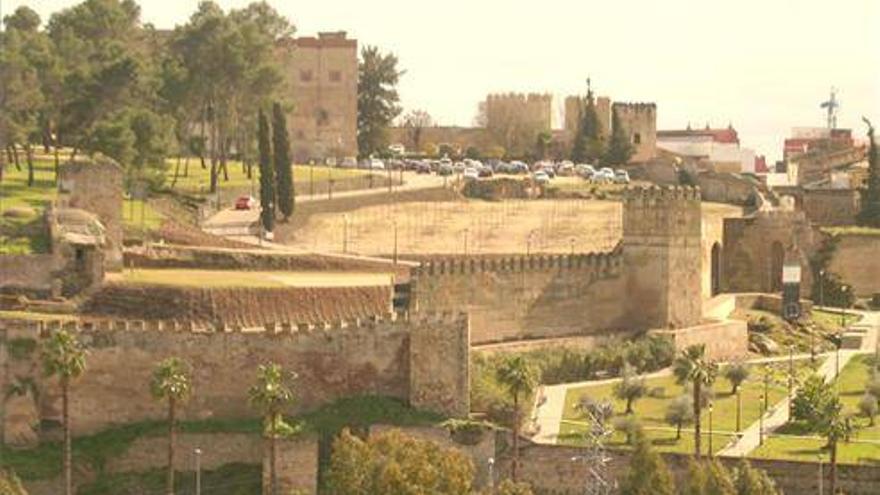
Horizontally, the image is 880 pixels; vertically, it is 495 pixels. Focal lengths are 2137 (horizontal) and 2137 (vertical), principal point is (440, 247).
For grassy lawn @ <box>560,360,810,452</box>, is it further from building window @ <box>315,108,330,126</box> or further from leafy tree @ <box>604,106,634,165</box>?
building window @ <box>315,108,330,126</box>

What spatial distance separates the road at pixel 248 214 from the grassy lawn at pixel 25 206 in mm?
5027

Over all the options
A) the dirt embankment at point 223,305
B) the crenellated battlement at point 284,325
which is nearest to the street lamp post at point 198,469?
the crenellated battlement at point 284,325

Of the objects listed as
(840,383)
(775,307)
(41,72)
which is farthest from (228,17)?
(840,383)

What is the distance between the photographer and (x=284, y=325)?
46.8 m

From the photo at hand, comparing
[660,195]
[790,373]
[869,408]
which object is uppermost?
[660,195]

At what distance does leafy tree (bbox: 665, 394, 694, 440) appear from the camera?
4656cm

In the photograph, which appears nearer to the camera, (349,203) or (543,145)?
(349,203)

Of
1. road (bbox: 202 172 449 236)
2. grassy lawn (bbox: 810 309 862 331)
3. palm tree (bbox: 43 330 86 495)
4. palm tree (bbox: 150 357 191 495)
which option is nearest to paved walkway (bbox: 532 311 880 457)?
grassy lawn (bbox: 810 309 862 331)

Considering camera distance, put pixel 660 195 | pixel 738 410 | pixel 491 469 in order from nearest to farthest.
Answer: pixel 491 469
pixel 738 410
pixel 660 195

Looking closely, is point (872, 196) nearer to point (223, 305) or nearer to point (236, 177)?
point (236, 177)

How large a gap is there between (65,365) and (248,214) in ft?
85.2

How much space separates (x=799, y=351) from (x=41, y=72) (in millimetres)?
25169

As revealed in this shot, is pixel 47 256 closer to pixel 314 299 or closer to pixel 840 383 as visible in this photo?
pixel 314 299

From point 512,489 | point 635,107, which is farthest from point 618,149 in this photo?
point 512,489
